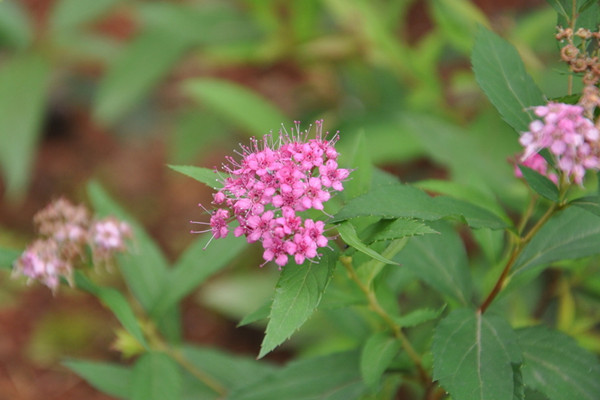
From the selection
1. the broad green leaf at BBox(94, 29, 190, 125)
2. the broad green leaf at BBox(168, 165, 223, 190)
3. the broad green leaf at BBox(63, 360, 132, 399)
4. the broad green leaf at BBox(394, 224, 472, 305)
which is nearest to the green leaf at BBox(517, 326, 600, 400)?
the broad green leaf at BBox(394, 224, 472, 305)

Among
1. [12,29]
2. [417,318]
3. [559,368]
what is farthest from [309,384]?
[12,29]

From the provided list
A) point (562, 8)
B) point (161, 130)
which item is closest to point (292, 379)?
point (562, 8)

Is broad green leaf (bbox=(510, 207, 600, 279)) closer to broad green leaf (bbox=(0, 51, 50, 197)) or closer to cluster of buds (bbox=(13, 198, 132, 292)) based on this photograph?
cluster of buds (bbox=(13, 198, 132, 292))

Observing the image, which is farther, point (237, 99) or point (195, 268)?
point (237, 99)

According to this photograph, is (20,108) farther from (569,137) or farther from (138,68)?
(569,137)

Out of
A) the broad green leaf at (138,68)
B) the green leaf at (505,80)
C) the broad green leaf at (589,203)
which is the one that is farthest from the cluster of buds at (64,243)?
the broad green leaf at (138,68)

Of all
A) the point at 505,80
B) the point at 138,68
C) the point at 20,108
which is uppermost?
the point at 138,68
